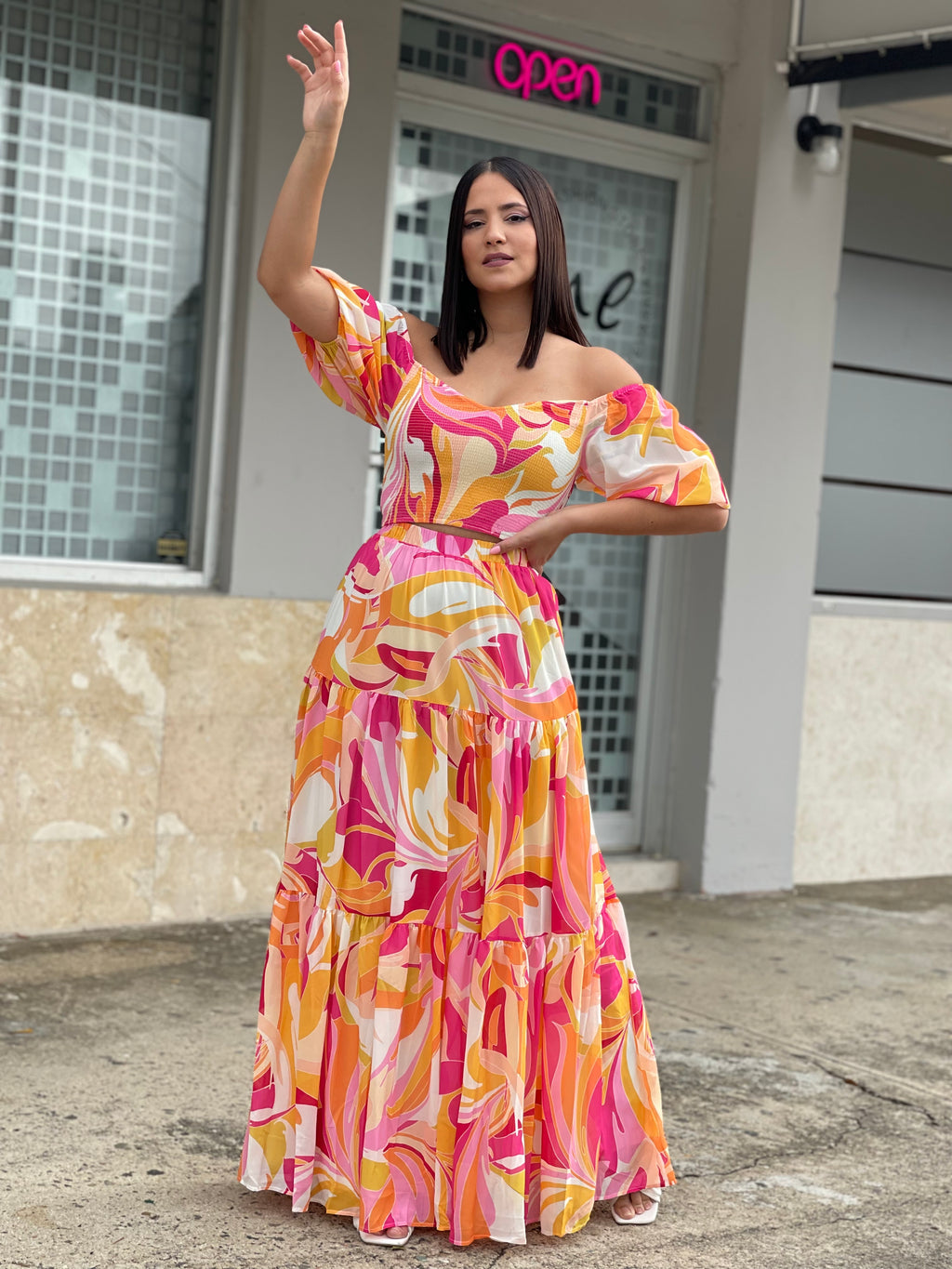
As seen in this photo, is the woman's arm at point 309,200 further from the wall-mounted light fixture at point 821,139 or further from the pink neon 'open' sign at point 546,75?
the wall-mounted light fixture at point 821,139

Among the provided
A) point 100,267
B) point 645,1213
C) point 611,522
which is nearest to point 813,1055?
point 645,1213

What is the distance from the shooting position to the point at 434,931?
9.60 ft

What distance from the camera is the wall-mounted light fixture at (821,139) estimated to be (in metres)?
6.22

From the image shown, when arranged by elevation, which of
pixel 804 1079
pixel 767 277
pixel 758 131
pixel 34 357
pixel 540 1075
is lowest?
pixel 804 1079

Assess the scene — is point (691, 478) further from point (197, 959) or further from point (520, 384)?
point (197, 959)

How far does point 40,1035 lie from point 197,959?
866 mm

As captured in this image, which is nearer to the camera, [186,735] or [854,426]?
[186,735]

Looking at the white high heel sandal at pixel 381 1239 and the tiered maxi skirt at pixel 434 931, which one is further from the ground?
the tiered maxi skirt at pixel 434 931

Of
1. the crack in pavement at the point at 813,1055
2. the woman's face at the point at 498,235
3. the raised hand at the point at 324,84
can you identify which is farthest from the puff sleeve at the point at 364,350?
the crack in pavement at the point at 813,1055

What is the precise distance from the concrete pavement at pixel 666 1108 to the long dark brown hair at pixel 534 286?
5.57 ft

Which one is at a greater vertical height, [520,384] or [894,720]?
[520,384]

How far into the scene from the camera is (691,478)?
2988mm

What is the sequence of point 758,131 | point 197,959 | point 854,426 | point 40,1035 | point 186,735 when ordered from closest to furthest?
1. point 40,1035
2. point 197,959
3. point 186,735
4. point 758,131
5. point 854,426

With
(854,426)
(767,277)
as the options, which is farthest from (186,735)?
(854,426)
